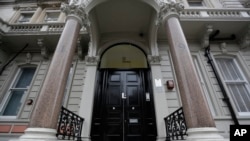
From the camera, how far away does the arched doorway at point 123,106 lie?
15.1 feet

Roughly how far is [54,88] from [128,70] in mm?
3569

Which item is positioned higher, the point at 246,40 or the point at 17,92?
the point at 246,40

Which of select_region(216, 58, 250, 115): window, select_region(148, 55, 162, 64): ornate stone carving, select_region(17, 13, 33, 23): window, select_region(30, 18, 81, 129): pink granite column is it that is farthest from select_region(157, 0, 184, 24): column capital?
select_region(17, 13, 33, 23): window

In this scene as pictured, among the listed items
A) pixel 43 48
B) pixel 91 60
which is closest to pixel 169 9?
pixel 91 60

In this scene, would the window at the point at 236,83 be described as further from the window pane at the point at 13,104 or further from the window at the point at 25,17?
the window at the point at 25,17

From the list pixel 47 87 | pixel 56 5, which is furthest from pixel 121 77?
pixel 56 5

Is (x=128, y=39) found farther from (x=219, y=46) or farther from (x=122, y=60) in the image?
(x=219, y=46)

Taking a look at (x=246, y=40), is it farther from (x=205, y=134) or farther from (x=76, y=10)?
(x=76, y=10)

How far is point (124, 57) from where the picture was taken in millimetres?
7285

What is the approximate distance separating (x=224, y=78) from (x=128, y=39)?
4247 mm

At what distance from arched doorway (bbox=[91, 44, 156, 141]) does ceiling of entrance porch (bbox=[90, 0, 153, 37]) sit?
730mm

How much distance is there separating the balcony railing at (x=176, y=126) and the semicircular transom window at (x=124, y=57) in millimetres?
2734

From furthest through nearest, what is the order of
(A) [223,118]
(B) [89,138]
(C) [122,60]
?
(C) [122,60] < (A) [223,118] < (B) [89,138]

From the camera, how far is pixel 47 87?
2768 mm
